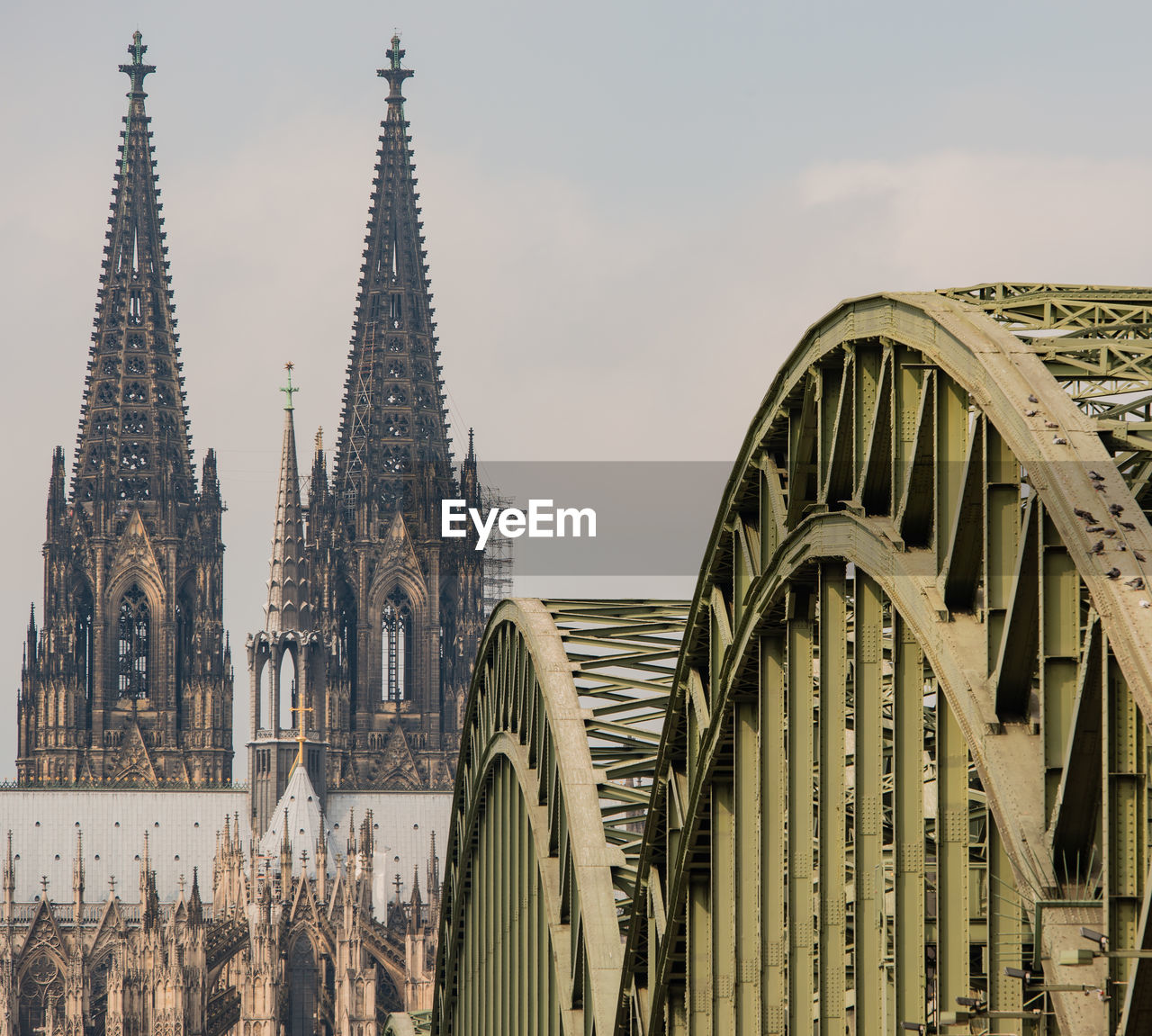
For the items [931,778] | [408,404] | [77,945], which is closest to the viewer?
[931,778]

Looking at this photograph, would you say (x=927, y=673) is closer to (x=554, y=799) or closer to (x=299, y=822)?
(x=554, y=799)

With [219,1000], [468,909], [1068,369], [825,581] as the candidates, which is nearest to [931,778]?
[825,581]

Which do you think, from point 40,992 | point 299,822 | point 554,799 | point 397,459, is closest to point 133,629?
point 397,459

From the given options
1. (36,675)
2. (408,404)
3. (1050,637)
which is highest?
(408,404)

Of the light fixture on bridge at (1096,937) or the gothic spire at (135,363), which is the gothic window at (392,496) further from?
the light fixture on bridge at (1096,937)

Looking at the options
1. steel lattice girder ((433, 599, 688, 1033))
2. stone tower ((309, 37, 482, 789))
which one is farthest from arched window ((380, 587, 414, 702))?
steel lattice girder ((433, 599, 688, 1033))

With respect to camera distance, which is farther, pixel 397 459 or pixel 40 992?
pixel 397 459

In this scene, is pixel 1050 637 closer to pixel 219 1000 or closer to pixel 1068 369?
pixel 1068 369

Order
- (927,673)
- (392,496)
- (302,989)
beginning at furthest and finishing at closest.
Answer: (392,496) → (302,989) → (927,673)

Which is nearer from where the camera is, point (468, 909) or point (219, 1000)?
point (468, 909)
